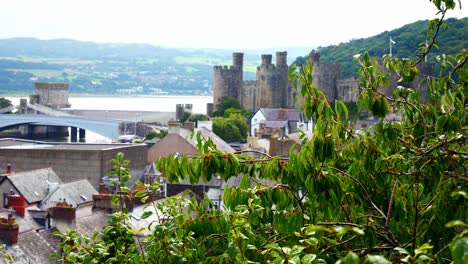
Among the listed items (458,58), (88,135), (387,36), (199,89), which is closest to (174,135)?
(458,58)

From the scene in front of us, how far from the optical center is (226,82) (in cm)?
5875

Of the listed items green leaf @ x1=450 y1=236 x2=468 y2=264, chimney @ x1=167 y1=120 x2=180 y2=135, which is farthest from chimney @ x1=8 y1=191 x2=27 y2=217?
chimney @ x1=167 y1=120 x2=180 y2=135

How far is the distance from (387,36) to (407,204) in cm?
8039

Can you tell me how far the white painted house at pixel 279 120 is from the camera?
44.6 metres

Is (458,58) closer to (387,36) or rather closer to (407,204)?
(407,204)

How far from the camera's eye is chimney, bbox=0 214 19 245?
1257 cm

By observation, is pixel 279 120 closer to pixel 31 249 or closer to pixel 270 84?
pixel 270 84

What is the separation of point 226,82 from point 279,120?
472 inches

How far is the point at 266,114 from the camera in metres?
48.8

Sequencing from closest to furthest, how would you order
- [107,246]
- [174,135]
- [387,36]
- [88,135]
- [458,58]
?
[107,246]
[458,58]
[174,135]
[88,135]
[387,36]

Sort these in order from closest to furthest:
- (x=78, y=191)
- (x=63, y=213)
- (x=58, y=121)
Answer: (x=63, y=213), (x=78, y=191), (x=58, y=121)

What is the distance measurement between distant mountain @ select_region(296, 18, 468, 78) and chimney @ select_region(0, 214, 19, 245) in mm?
43863

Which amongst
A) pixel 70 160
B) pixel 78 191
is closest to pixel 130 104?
pixel 70 160

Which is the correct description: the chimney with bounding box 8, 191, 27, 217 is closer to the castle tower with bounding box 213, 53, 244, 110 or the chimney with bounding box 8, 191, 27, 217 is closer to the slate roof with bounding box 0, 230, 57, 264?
the slate roof with bounding box 0, 230, 57, 264
